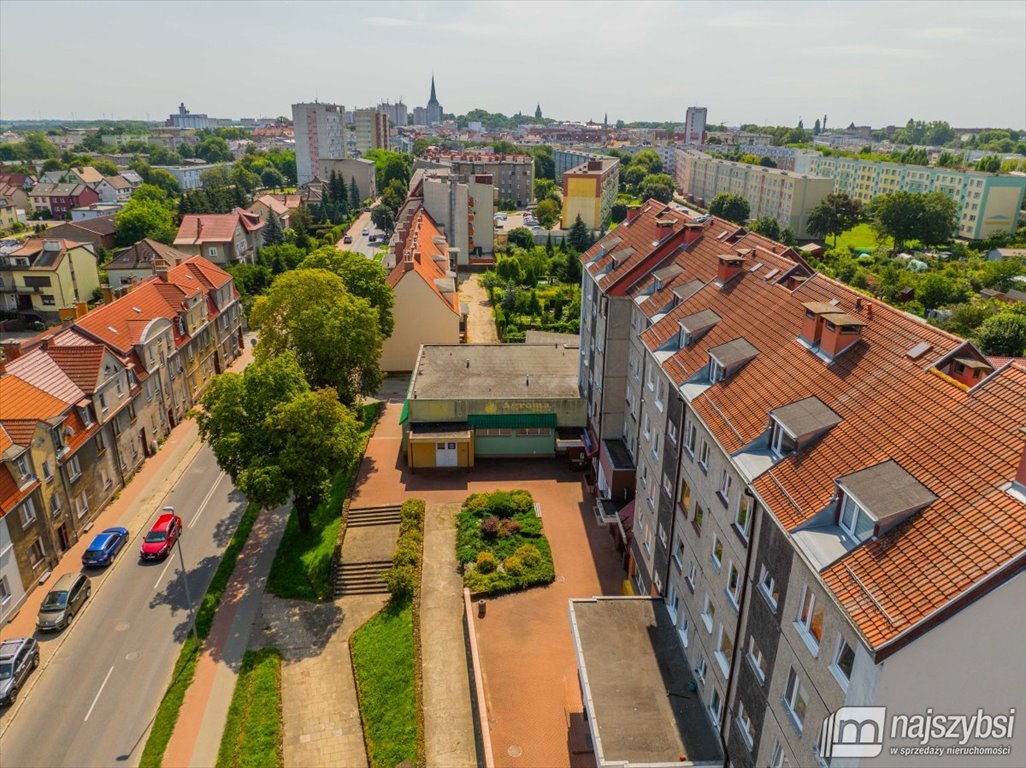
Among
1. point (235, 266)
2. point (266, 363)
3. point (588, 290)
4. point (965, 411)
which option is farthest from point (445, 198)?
point (965, 411)

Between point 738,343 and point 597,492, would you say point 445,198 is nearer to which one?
point 597,492

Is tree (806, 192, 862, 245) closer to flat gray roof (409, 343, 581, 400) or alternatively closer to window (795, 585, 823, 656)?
flat gray roof (409, 343, 581, 400)

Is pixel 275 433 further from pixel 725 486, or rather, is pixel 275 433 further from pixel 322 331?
pixel 725 486

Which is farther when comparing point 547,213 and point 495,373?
point 547,213

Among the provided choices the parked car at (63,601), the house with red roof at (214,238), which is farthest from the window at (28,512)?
the house with red roof at (214,238)

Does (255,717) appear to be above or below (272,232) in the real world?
below

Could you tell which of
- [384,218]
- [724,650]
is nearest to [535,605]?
[724,650]
